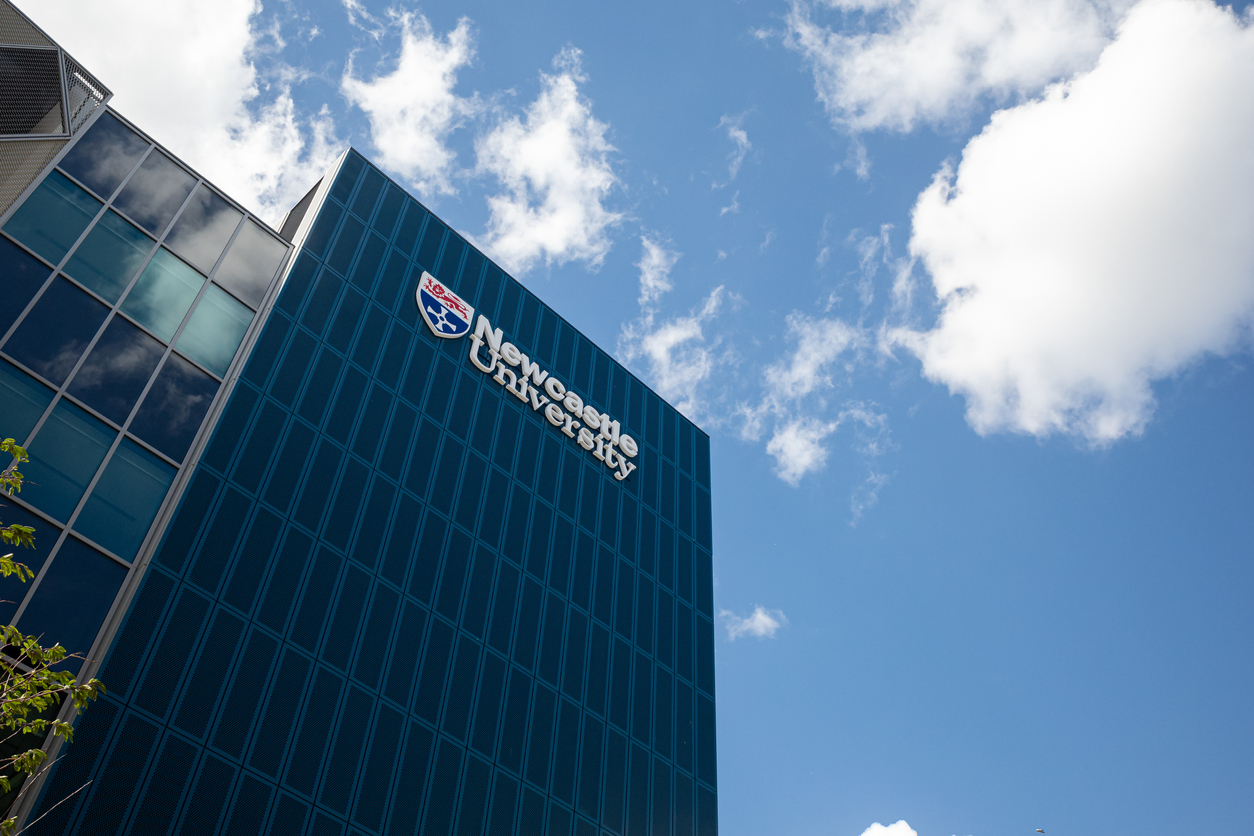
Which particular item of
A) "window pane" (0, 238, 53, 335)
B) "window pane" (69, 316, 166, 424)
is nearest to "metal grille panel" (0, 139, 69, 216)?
"window pane" (0, 238, 53, 335)

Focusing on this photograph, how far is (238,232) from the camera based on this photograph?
29.3m

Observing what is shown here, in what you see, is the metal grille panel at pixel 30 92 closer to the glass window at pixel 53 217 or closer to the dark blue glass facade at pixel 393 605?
the glass window at pixel 53 217

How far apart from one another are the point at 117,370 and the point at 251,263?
23.2 ft

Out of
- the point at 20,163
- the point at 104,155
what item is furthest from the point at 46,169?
the point at 104,155

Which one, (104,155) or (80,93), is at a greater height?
(80,93)

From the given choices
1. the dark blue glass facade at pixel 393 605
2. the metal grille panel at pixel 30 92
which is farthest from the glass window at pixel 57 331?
the metal grille panel at pixel 30 92

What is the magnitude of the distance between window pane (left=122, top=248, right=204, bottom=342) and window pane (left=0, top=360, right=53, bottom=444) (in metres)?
3.71

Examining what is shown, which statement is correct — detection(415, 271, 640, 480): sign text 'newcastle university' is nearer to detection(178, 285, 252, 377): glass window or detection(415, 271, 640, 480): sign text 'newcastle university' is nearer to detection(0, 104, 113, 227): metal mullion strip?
detection(178, 285, 252, 377): glass window

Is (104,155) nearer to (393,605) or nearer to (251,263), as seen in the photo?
(251,263)

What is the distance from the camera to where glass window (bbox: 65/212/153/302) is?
2411 centimetres

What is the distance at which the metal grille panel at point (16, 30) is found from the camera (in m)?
24.0

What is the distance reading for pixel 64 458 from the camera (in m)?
21.2

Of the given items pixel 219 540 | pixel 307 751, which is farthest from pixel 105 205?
pixel 307 751

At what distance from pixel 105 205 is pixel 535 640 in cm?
1933
